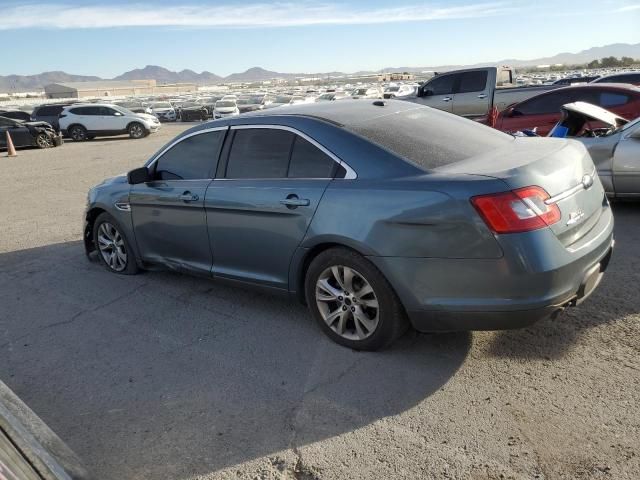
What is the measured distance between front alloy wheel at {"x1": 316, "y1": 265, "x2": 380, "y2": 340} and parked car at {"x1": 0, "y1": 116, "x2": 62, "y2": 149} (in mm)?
20898

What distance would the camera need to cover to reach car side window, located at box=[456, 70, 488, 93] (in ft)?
50.0

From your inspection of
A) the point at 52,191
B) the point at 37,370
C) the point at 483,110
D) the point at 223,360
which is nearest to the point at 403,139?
the point at 223,360

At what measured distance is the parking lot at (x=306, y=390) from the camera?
9.24 feet

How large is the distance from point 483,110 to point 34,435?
1445 cm

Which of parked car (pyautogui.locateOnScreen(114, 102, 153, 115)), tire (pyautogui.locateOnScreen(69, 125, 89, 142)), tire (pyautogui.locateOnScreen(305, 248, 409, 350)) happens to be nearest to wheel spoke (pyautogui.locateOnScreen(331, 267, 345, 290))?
tire (pyautogui.locateOnScreen(305, 248, 409, 350))

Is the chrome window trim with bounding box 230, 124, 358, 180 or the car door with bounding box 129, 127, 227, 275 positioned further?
the car door with bounding box 129, 127, 227, 275

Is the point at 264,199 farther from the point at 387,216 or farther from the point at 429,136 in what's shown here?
the point at 429,136

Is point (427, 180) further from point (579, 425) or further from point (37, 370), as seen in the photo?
point (37, 370)

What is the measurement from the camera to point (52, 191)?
38.1ft

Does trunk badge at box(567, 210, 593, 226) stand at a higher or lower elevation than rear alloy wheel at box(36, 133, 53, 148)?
higher

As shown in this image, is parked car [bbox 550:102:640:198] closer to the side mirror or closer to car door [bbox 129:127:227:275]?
car door [bbox 129:127:227:275]

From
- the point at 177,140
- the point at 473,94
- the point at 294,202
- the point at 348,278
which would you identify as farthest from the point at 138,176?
the point at 473,94

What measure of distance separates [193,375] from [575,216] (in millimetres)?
2597

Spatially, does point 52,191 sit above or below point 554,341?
below
